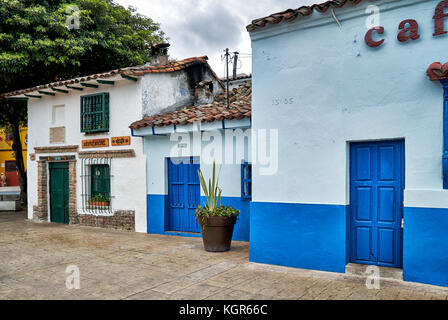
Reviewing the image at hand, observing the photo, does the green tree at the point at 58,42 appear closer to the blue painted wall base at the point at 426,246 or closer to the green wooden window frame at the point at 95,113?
the green wooden window frame at the point at 95,113

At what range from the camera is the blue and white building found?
513 centimetres

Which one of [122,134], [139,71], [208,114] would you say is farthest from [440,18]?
[122,134]

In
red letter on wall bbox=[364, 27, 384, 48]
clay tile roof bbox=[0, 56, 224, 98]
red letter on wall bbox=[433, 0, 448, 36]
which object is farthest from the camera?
clay tile roof bbox=[0, 56, 224, 98]

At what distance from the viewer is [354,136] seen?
5.75 metres

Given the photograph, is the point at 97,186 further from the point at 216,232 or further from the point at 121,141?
the point at 216,232

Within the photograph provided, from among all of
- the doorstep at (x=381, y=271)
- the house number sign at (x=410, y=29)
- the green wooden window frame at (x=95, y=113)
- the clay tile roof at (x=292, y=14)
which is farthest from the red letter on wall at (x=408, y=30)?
the green wooden window frame at (x=95, y=113)

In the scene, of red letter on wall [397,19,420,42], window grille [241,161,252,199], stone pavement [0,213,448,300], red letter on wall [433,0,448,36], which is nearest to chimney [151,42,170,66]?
window grille [241,161,252,199]

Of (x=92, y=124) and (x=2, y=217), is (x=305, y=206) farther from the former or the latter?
(x=2, y=217)

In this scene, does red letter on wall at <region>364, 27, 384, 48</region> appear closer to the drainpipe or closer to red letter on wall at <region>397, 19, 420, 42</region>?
red letter on wall at <region>397, 19, 420, 42</region>

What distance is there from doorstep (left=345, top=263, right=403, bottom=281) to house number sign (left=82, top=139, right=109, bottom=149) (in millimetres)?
7905

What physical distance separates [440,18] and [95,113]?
365 inches

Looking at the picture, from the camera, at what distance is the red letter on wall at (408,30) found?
17.3 ft

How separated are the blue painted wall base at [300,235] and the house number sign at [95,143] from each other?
6.14 meters

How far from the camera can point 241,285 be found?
17.6ft
